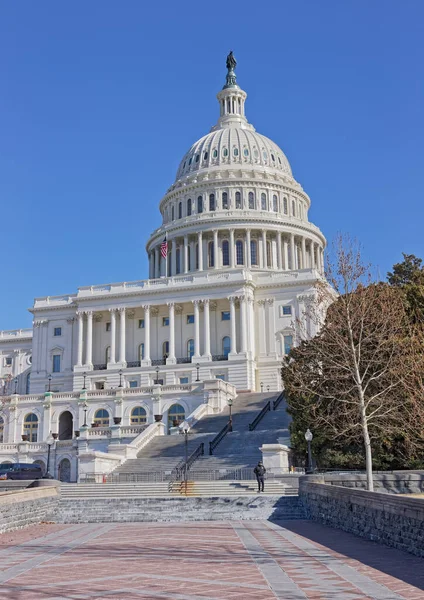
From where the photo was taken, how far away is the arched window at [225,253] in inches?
3967

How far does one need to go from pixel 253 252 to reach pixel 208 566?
86853 millimetres

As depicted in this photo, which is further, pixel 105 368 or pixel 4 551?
pixel 105 368

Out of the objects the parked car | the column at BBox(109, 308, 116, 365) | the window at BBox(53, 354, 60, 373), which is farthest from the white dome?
the parked car

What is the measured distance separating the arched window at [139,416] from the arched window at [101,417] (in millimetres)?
2923

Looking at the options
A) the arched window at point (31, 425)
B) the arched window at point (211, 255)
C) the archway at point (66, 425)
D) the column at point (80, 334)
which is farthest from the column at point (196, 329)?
the arched window at point (31, 425)

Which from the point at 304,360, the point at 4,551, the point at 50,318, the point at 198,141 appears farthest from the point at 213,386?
the point at 198,141

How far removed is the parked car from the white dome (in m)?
68.8

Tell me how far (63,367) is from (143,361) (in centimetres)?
1222

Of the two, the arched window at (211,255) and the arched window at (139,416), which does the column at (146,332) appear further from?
the arched window at (139,416)

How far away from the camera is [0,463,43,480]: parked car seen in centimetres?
4709

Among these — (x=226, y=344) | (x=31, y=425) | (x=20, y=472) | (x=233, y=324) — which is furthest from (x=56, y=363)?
(x=20, y=472)

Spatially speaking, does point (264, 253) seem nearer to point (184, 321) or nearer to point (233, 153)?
point (184, 321)

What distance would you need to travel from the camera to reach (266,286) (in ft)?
280

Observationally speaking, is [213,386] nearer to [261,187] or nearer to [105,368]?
[105,368]
